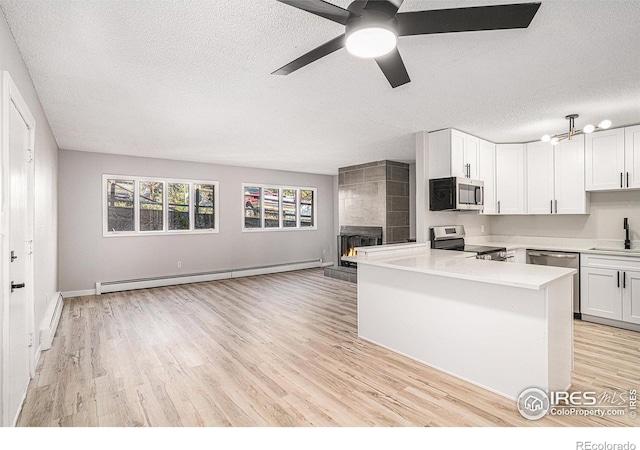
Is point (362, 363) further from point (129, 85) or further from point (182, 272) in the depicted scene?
point (182, 272)

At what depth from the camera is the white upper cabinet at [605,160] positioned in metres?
4.04

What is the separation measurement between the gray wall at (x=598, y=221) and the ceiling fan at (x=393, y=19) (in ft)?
13.5

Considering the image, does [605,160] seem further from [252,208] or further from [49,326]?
[49,326]

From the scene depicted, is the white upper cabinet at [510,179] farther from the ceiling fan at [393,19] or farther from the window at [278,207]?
the window at [278,207]

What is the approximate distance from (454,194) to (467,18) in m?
2.73

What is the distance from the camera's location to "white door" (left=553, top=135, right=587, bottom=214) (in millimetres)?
4371

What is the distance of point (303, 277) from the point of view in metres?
7.11

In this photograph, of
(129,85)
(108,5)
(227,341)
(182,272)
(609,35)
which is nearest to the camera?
(108,5)

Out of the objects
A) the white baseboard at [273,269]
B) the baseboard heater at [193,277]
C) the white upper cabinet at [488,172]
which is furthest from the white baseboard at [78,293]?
the white upper cabinet at [488,172]

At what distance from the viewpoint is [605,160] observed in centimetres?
416

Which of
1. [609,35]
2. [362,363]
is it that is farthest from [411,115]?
[362,363]

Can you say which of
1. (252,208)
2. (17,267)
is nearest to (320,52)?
(17,267)

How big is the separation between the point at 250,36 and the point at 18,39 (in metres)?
1.54

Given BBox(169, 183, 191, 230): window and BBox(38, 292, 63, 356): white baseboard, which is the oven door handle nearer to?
BBox(38, 292, 63, 356): white baseboard
